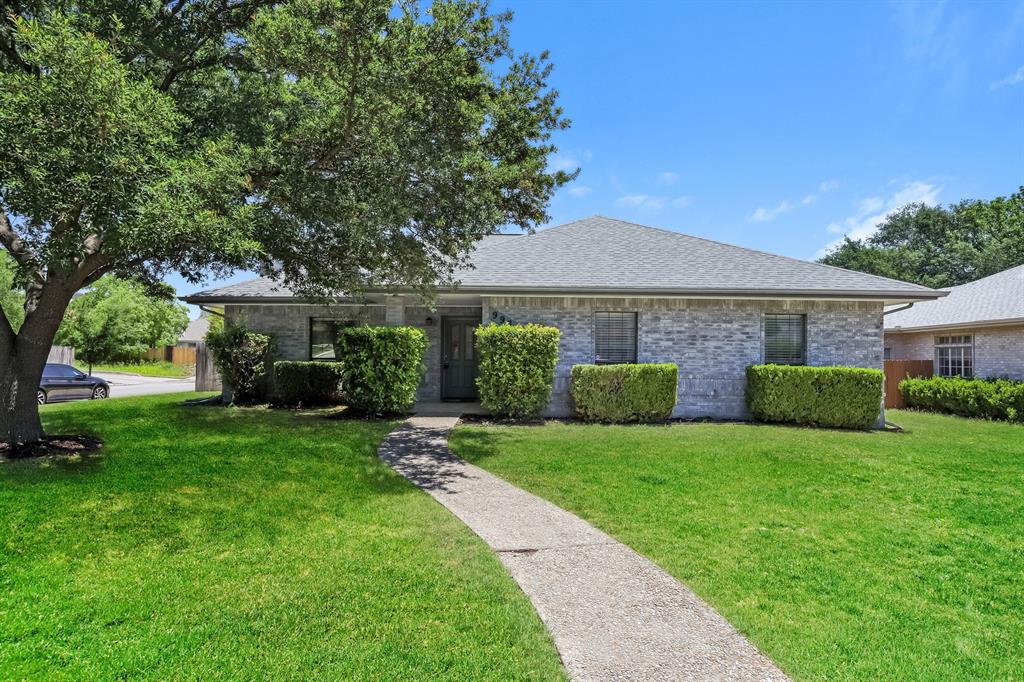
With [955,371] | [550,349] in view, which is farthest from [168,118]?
[955,371]

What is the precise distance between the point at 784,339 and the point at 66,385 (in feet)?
71.2

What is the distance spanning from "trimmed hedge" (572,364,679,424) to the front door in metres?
3.94

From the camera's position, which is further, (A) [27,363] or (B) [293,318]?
(B) [293,318]

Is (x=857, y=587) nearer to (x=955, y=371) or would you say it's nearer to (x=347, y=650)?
(x=347, y=650)

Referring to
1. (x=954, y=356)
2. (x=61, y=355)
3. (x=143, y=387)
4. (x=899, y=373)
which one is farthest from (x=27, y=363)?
(x=61, y=355)

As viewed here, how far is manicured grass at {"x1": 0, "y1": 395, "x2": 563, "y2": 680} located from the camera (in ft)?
8.69

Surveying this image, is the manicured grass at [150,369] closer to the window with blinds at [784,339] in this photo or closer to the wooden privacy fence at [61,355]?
the wooden privacy fence at [61,355]

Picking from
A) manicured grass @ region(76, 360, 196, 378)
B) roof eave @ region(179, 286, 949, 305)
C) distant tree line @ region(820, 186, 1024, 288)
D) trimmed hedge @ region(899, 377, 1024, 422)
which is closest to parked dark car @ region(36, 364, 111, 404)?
roof eave @ region(179, 286, 949, 305)

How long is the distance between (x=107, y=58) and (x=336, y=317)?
828 centimetres

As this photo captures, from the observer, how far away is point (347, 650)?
273 centimetres

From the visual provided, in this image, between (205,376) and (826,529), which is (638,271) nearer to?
(826,529)

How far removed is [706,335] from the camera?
37.8 ft

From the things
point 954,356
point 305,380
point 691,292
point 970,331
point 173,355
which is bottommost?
point 305,380

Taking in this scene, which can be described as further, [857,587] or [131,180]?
[131,180]
